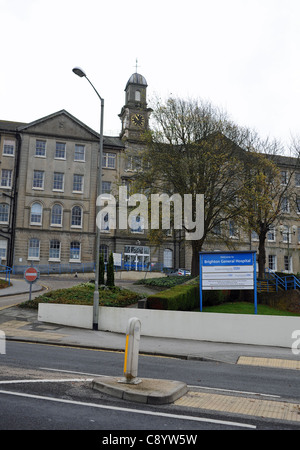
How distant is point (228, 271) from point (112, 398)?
1323 centimetres

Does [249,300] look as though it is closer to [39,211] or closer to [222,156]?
[222,156]

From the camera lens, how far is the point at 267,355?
13531mm

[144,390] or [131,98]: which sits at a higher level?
[131,98]

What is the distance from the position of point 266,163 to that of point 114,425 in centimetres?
2910

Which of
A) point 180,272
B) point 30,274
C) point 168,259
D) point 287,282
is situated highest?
point 168,259

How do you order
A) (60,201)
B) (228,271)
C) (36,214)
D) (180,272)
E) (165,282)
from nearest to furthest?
1. (228,271)
2. (165,282)
3. (180,272)
4. (36,214)
5. (60,201)

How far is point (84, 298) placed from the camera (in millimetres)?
22281

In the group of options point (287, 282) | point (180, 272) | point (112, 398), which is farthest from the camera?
point (180, 272)

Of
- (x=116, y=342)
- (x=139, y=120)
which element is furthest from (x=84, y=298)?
(x=139, y=120)

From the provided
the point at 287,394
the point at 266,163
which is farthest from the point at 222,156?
the point at 287,394

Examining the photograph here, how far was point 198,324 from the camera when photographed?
16.8m

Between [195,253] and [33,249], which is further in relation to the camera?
[33,249]

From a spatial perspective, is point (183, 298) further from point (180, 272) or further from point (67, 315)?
point (180, 272)

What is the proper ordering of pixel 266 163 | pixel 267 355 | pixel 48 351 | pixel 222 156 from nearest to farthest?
pixel 48 351
pixel 267 355
pixel 222 156
pixel 266 163
